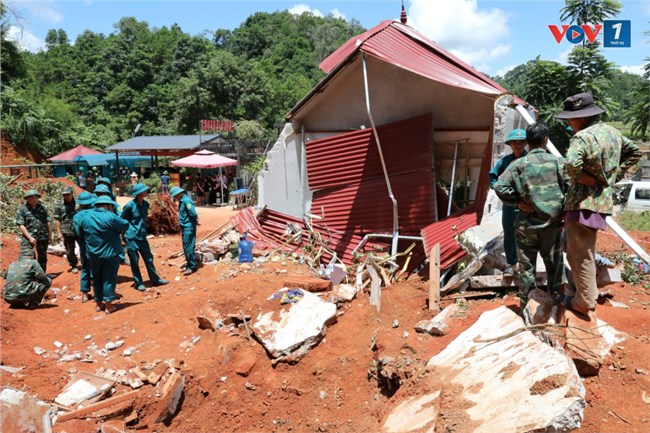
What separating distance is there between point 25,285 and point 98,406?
10.1 ft

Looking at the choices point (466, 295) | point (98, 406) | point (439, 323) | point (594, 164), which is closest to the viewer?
point (594, 164)

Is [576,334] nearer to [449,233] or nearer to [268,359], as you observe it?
[449,233]

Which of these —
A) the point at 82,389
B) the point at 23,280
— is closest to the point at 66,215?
the point at 23,280

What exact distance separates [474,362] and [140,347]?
4010mm

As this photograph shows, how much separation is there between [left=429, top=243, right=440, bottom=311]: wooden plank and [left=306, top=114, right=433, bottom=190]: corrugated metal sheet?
223 cm

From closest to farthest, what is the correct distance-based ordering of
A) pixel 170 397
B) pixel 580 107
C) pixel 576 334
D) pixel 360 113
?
pixel 576 334 < pixel 580 107 < pixel 170 397 < pixel 360 113

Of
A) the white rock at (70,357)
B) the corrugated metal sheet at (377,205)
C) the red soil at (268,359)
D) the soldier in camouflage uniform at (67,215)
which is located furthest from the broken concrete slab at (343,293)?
the soldier in camouflage uniform at (67,215)

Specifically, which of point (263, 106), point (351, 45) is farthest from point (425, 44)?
point (263, 106)

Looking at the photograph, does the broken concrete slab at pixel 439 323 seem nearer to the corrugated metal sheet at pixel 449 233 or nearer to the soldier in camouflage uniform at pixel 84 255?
the corrugated metal sheet at pixel 449 233

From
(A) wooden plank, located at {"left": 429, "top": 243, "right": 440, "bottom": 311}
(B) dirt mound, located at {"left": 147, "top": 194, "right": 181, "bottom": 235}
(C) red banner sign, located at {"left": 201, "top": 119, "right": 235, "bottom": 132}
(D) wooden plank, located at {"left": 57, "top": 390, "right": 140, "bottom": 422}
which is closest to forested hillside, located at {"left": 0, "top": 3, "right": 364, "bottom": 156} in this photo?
(C) red banner sign, located at {"left": 201, "top": 119, "right": 235, "bottom": 132}

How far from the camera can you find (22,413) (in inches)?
151

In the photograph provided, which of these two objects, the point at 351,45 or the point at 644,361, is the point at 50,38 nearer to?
the point at 351,45

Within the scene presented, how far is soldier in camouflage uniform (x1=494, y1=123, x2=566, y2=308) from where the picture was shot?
12.0ft

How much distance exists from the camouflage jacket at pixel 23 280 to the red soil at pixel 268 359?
0.78 feet
